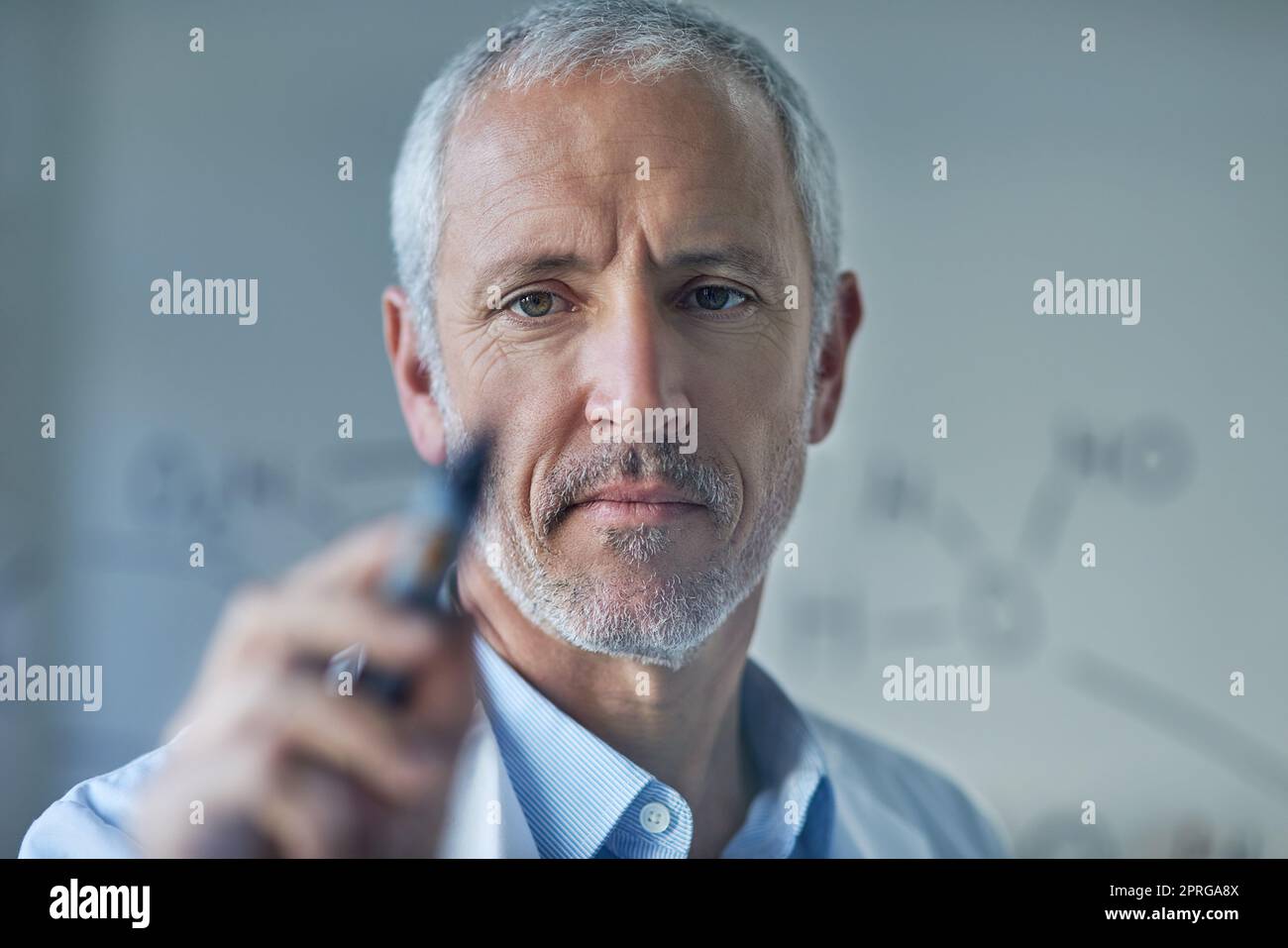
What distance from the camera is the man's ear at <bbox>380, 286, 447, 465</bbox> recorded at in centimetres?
155

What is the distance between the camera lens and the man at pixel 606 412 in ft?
4.68

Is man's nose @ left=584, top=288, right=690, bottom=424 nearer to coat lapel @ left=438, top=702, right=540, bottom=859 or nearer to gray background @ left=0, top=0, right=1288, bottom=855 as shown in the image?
gray background @ left=0, top=0, right=1288, bottom=855

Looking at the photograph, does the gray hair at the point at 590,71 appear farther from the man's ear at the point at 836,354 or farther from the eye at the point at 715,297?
the eye at the point at 715,297

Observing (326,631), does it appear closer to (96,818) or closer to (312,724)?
(312,724)

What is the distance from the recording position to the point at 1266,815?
1749mm

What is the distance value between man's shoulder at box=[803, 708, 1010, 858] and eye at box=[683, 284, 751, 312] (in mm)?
659

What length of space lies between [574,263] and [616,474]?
0.30m

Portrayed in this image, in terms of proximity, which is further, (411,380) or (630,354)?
(411,380)

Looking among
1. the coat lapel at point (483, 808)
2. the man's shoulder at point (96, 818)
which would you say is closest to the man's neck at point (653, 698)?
the coat lapel at point (483, 808)

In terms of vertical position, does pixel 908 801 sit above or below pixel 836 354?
below

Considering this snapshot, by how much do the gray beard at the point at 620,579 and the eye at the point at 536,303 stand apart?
0.21 meters

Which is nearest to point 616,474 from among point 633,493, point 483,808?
point 633,493

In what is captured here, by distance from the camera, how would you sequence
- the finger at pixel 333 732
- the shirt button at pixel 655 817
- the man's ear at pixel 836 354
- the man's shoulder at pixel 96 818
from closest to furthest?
the finger at pixel 333 732 → the man's shoulder at pixel 96 818 → the shirt button at pixel 655 817 → the man's ear at pixel 836 354

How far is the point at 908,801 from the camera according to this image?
5.51 feet
